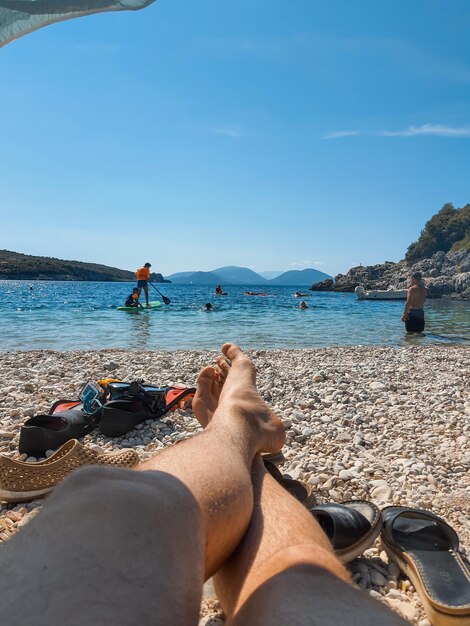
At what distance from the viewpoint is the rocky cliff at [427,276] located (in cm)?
4402

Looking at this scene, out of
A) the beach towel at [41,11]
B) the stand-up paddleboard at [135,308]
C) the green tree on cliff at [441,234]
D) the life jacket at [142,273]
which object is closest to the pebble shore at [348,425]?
the beach towel at [41,11]

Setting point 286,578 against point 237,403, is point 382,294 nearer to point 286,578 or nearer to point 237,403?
point 237,403

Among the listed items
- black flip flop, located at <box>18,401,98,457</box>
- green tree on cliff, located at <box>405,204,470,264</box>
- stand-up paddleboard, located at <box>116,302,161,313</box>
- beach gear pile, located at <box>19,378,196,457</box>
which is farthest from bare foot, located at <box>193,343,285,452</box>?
green tree on cliff, located at <box>405,204,470,264</box>

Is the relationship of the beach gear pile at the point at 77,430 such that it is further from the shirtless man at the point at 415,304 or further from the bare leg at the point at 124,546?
the shirtless man at the point at 415,304

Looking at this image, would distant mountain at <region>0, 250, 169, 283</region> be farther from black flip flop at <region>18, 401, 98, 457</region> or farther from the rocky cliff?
black flip flop at <region>18, 401, 98, 457</region>

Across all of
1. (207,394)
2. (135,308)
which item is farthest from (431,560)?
(135,308)

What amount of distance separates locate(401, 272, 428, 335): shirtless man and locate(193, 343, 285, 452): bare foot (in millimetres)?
8656

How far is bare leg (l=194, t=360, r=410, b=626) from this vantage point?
→ 2.69 ft

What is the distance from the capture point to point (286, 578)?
97 centimetres

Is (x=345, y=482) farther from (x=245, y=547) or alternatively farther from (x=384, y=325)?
(x=384, y=325)

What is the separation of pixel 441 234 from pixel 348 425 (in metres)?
65.2

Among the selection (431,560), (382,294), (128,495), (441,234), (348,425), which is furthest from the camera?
(441,234)

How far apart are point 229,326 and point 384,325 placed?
17.6 ft

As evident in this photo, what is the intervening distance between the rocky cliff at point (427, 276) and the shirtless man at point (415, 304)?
3407 centimetres
